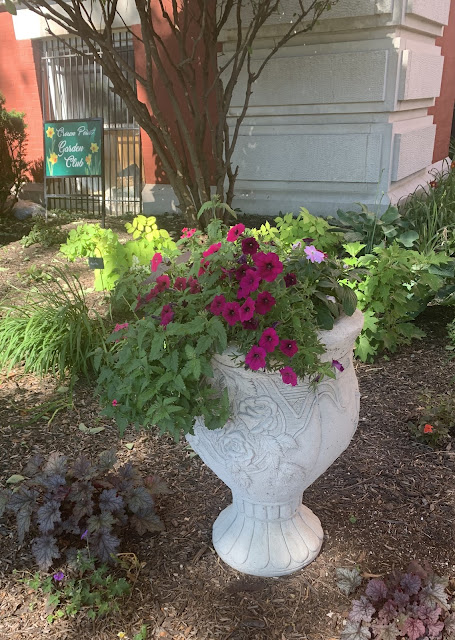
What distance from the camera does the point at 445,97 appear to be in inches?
361

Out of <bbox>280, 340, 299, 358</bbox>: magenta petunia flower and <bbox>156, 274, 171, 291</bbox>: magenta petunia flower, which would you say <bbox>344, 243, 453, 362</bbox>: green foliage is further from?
<bbox>280, 340, 299, 358</bbox>: magenta petunia flower

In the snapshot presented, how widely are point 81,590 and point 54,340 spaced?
193 centimetres

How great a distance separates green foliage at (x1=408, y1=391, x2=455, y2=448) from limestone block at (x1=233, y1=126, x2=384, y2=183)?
3840 millimetres

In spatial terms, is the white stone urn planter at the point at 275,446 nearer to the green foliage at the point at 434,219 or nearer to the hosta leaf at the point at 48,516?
the hosta leaf at the point at 48,516

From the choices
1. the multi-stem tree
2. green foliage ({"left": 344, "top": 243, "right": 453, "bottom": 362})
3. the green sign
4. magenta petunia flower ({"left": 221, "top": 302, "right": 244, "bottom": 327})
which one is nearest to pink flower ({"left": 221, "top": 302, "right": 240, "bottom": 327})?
magenta petunia flower ({"left": 221, "top": 302, "right": 244, "bottom": 327})

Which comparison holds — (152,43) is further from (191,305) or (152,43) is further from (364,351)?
(191,305)

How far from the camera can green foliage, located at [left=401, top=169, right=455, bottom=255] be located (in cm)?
476

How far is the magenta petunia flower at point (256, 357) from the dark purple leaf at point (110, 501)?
901 millimetres

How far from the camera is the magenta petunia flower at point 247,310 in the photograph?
70.1 inches

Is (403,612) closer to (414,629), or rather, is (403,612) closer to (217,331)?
(414,629)

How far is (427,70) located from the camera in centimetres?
711

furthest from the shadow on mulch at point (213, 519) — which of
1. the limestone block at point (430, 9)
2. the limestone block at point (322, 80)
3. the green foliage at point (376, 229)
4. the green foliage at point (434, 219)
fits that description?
the limestone block at point (430, 9)

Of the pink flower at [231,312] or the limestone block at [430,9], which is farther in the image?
the limestone block at [430,9]

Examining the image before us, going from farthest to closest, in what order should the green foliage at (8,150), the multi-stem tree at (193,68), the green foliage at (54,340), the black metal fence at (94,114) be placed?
the black metal fence at (94,114) → the green foliage at (8,150) → the multi-stem tree at (193,68) → the green foliage at (54,340)
